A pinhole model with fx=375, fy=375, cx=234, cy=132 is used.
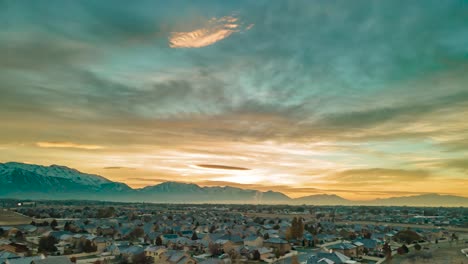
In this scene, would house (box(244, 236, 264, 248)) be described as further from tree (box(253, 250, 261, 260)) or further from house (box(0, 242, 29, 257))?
house (box(0, 242, 29, 257))

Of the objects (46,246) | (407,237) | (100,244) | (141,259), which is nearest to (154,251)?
(141,259)

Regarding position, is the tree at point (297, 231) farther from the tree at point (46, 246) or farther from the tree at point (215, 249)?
the tree at point (46, 246)

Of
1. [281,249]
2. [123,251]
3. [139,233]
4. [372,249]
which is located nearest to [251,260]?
[281,249]

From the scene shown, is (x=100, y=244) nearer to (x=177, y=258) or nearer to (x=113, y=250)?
(x=113, y=250)

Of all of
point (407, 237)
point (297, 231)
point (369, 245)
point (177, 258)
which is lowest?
point (177, 258)

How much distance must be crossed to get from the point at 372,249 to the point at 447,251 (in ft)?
36.4

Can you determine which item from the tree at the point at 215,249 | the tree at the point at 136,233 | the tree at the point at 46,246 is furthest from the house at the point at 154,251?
the tree at the point at 136,233

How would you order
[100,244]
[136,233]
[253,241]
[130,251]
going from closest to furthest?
[130,251], [100,244], [253,241], [136,233]

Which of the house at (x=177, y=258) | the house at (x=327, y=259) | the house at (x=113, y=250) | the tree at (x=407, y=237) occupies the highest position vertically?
the tree at (x=407, y=237)

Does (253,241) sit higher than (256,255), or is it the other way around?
(253,241)

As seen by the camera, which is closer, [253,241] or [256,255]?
[256,255]

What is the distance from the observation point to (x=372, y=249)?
55969mm

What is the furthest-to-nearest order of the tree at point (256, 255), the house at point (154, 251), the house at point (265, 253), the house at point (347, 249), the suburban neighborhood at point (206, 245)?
the house at point (347, 249) < the house at point (265, 253) < the house at point (154, 251) < the tree at point (256, 255) < the suburban neighborhood at point (206, 245)

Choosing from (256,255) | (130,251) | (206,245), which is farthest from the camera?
(206,245)
